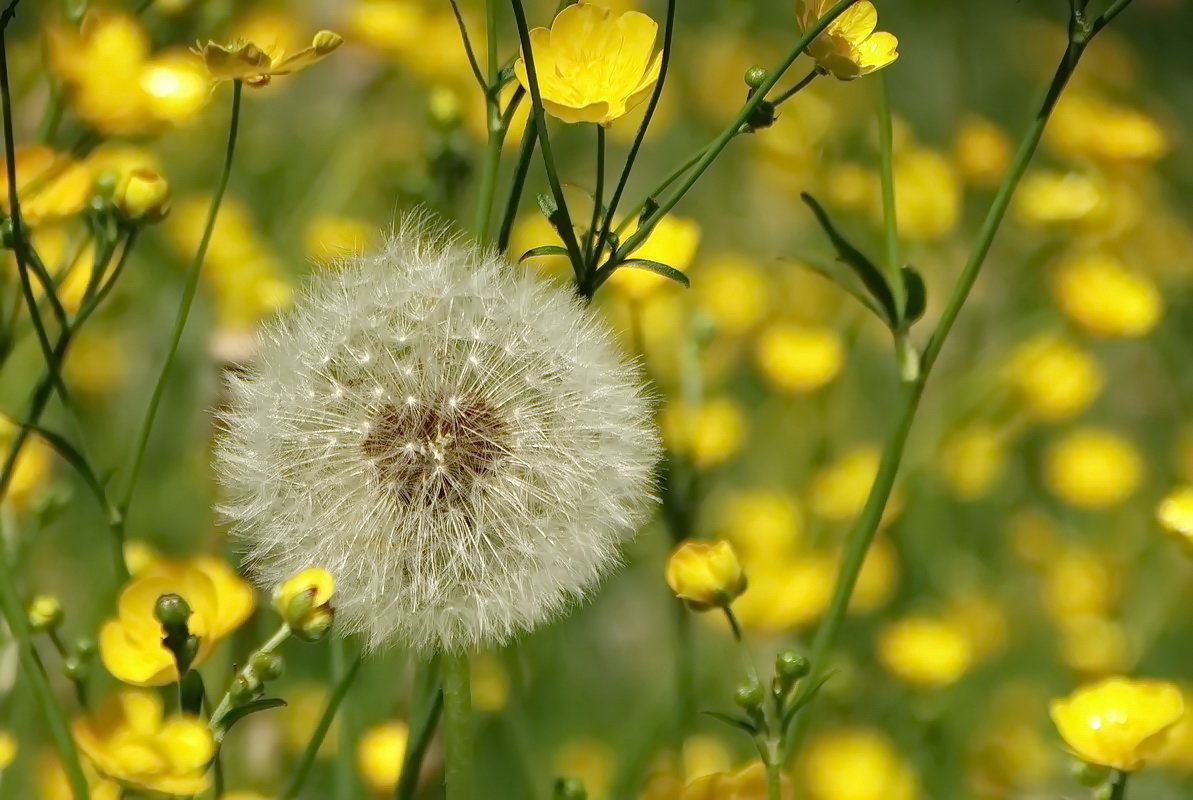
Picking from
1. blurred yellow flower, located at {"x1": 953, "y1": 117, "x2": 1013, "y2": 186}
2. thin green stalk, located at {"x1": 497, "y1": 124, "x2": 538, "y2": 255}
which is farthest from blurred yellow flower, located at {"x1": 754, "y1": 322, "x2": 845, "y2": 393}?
thin green stalk, located at {"x1": 497, "y1": 124, "x2": 538, "y2": 255}

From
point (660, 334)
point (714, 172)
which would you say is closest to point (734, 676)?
point (660, 334)

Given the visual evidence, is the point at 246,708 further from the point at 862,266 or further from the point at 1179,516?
the point at 1179,516

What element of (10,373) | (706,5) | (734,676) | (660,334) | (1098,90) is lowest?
(734,676)

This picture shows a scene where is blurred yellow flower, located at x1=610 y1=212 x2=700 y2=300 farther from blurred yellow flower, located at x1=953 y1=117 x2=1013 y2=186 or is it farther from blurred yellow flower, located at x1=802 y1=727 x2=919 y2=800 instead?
blurred yellow flower, located at x1=953 y1=117 x2=1013 y2=186

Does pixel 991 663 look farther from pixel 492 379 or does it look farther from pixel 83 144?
pixel 83 144

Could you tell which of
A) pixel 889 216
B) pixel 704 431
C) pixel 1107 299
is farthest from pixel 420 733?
pixel 1107 299

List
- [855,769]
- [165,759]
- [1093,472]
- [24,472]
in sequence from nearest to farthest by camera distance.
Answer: [165,759]
[24,472]
[855,769]
[1093,472]
